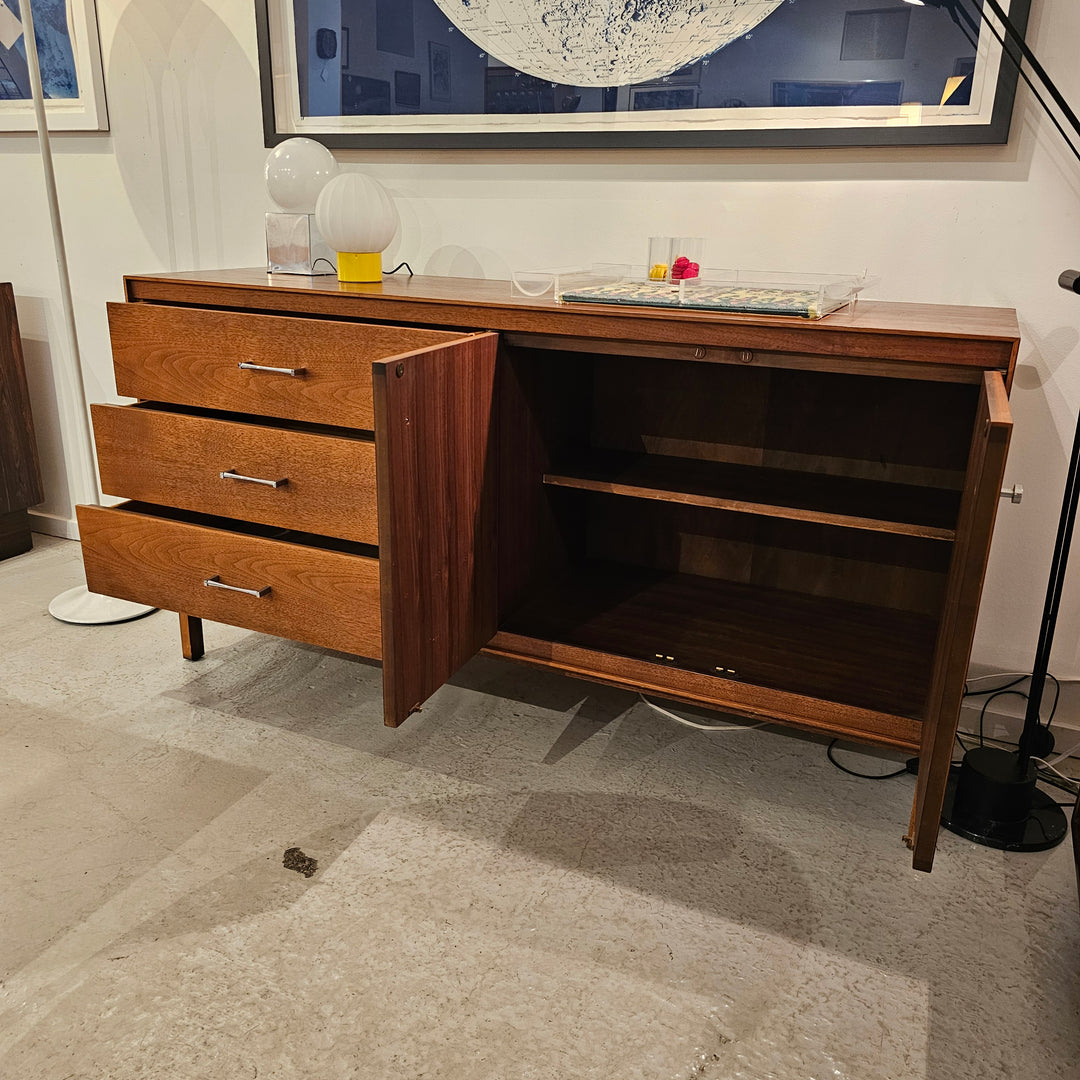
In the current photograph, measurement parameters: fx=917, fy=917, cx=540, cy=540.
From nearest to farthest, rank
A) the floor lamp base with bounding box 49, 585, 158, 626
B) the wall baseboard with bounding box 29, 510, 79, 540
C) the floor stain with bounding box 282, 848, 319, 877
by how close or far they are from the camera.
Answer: the floor stain with bounding box 282, 848, 319, 877 → the floor lamp base with bounding box 49, 585, 158, 626 → the wall baseboard with bounding box 29, 510, 79, 540

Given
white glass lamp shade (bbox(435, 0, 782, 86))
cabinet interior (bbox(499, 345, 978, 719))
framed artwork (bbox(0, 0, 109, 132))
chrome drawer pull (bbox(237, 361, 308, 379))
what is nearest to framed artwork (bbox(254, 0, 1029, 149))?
white glass lamp shade (bbox(435, 0, 782, 86))

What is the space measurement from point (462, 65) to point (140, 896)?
1489 millimetres

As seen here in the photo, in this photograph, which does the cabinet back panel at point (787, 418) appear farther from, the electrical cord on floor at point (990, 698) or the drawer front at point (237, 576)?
the drawer front at point (237, 576)

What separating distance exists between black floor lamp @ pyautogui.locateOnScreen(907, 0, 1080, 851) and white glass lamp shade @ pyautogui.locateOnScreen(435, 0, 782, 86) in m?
0.30

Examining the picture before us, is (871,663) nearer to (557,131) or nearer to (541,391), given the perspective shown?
(541,391)

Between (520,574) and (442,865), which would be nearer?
(442,865)

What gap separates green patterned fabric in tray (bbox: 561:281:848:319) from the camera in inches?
46.8

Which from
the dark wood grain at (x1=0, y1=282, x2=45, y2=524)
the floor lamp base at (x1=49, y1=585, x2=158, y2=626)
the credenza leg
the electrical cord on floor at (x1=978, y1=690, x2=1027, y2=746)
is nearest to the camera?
the electrical cord on floor at (x1=978, y1=690, x2=1027, y2=746)

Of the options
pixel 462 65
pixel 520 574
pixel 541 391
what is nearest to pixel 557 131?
pixel 462 65

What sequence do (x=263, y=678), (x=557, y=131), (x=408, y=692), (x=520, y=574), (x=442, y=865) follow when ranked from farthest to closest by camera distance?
(x=263, y=678), (x=557, y=131), (x=520, y=574), (x=442, y=865), (x=408, y=692)

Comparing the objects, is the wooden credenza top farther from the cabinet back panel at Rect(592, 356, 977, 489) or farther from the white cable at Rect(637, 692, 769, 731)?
the white cable at Rect(637, 692, 769, 731)

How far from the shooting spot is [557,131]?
166 centimetres

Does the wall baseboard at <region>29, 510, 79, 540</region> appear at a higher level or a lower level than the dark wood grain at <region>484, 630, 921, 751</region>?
lower

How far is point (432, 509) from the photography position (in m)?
1.19
